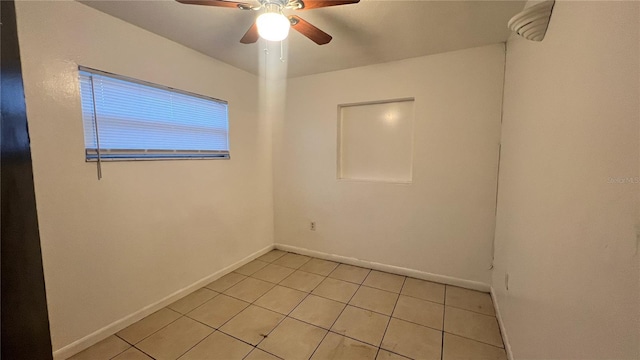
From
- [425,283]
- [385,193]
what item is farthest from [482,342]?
[385,193]

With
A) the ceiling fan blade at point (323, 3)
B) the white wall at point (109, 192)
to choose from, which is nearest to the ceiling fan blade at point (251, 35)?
the ceiling fan blade at point (323, 3)

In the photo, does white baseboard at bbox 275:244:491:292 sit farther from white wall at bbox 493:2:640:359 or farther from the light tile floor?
white wall at bbox 493:2:640:359

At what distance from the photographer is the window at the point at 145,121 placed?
166 centimetres

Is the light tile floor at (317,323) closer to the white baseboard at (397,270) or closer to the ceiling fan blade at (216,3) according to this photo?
the white baseboard at (397,270)

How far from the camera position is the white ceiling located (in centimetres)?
162

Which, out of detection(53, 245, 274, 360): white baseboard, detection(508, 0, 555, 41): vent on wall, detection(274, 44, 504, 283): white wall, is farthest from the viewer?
detection(274, 44, 504, 283): white wall

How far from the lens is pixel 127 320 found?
1.85 meters

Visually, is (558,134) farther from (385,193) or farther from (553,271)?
(385,193)

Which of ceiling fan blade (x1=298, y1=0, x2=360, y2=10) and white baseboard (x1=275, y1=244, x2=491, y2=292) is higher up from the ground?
ceiling fan blade (x1=298, y1=0, x2=360, y2=10)

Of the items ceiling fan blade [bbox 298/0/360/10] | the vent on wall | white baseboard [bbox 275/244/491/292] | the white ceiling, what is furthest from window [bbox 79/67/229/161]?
the vent on wall

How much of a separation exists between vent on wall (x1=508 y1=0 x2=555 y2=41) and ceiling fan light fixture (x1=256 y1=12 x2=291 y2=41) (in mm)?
1143

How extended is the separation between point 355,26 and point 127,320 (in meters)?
2.92

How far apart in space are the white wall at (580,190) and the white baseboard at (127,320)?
2.58 meters

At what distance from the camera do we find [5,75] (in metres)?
1.10
